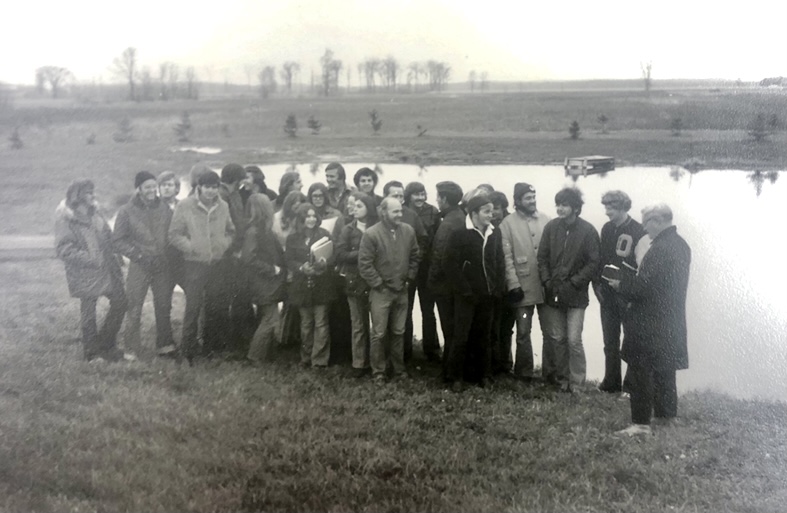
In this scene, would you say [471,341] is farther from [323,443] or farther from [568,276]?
[323,443]

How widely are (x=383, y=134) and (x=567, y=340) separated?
1.55 meters

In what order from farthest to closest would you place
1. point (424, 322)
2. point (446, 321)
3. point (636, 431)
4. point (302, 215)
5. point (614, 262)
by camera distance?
point (424, 322)
point (446, 321)
point (302, 215)
point (614, 262)
point (636, 431)

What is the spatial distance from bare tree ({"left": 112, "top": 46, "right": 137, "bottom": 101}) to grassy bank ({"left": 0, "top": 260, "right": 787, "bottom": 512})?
3.55 feet

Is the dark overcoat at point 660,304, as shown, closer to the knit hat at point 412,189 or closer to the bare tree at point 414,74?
the knit hat at point 412,189

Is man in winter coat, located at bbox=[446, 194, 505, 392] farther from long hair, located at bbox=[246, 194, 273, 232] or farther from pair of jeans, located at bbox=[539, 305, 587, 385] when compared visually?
long hair, located at bbox=[246, 194, 273, 232]

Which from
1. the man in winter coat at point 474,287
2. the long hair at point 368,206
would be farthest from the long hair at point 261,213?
the man in winter coat at point 474,287

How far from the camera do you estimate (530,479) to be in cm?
333

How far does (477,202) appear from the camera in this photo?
11.8 ft

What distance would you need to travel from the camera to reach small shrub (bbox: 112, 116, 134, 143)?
3.71 metres

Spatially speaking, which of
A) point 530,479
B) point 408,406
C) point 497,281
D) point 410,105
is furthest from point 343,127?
point 530,479

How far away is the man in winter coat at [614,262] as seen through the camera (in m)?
3.52

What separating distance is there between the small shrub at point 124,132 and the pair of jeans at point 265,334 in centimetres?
120

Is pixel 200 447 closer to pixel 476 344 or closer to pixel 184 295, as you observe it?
pixel 184 295

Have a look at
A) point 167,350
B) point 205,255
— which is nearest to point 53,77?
point 205,255
